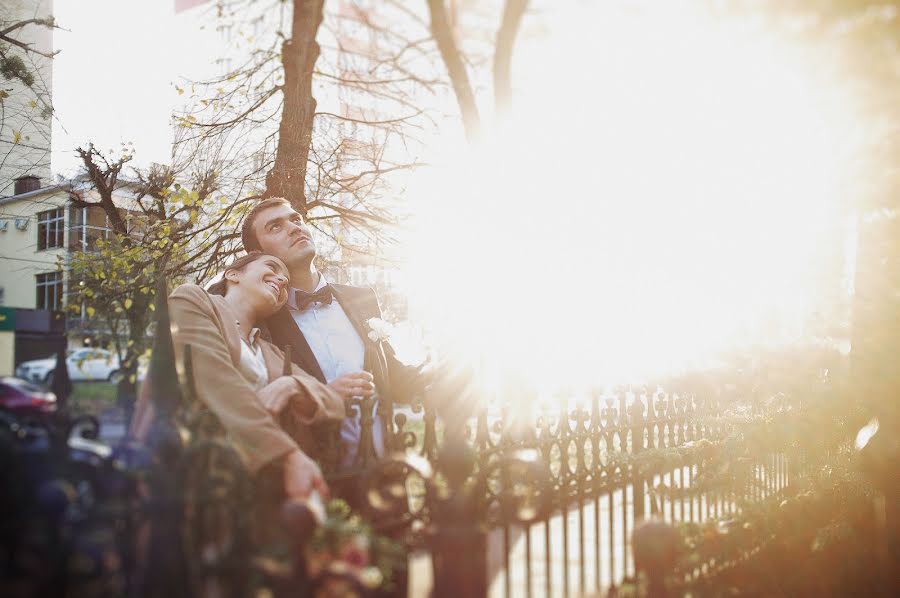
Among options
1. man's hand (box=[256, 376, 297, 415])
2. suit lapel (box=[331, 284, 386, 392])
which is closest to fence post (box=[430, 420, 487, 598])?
man's hand (box=[256, 376, 297, 415])

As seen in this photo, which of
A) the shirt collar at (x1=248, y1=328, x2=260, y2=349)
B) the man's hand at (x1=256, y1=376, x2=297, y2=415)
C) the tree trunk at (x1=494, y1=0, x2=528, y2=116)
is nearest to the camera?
the man's hand at (x1=256, y1=376, x2=297, y2=415)

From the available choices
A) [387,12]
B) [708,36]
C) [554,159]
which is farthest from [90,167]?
[708,36]

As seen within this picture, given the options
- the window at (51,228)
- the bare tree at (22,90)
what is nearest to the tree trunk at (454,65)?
the bare tree at (22,90)

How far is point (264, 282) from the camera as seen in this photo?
4.04 meters

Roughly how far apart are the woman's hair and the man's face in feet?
0.73

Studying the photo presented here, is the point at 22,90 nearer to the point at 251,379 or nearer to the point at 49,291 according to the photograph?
the point at 49,291

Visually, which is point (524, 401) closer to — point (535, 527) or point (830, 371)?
point (535, 527)

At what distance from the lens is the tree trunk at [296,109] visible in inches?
274

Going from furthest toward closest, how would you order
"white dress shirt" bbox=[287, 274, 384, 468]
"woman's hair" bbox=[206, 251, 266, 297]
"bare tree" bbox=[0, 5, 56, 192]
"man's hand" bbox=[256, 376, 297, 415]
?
"bare tree" bbox=[0, 5, 56, 192] → "white dress shirt" bbox=[287, 274, 384, 468] → "woman's hair" bbox=[206, 251, 266, 297] → "man's hand" bbox=[256, 376, 297, 415]

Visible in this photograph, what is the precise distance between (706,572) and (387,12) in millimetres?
3564

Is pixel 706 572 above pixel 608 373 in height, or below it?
below

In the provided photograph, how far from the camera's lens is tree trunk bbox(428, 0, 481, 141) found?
3.67 metres

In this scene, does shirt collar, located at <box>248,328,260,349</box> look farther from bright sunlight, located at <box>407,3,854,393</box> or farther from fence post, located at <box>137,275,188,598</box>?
fence post, located at <box>137,275,188,598</box>

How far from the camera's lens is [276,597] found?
1.98 m
